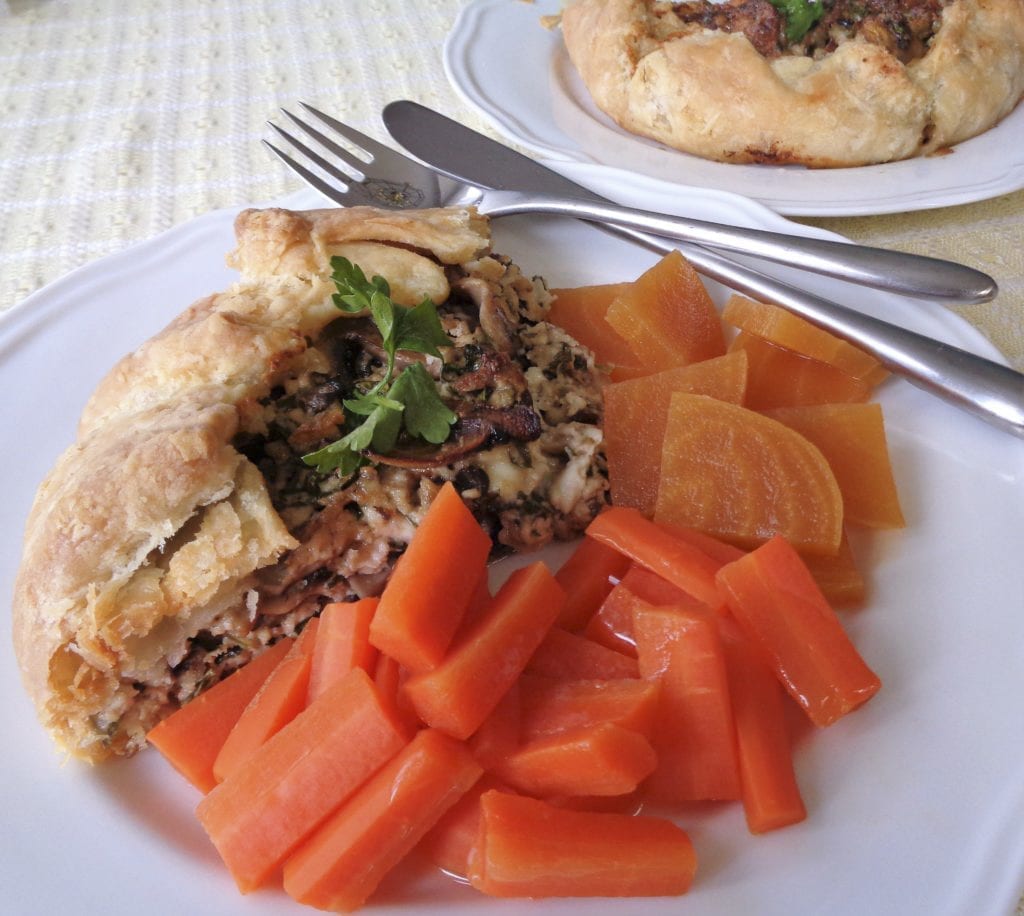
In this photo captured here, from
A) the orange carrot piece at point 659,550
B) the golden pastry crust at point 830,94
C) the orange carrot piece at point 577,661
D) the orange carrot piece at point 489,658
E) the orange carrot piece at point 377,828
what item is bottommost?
the orange carrot piece at point 377,828

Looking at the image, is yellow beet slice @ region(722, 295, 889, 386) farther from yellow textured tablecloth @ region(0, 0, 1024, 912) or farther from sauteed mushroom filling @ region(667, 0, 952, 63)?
sauteed mushroom filling @ region(667, 0, 952, 63)

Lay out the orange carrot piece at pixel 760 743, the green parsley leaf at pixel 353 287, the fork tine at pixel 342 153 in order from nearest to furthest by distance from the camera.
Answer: the orange carrot piece at pixel 760 743
the green parsley leaf at pixel 353 287
the fork tine at pixel 342 153

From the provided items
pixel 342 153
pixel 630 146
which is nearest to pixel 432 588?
pixel 342 153

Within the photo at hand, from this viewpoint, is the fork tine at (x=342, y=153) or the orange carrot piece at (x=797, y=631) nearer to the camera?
the orange carrot piece at (x=797, y=631)

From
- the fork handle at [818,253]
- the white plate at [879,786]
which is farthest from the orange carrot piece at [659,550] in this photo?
the fork handle at [818,253]

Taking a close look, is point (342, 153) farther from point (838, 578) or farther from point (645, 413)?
point (838, 578)

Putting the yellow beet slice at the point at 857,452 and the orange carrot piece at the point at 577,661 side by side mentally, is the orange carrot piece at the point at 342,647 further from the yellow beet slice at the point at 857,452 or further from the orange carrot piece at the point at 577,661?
the yellow beet slice at the point at 857,452
